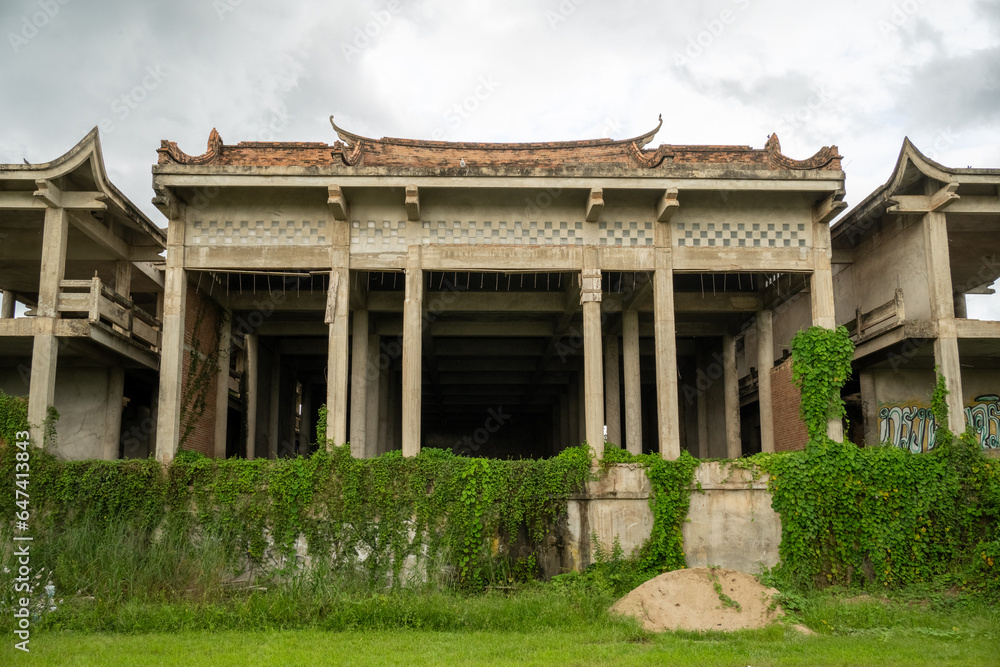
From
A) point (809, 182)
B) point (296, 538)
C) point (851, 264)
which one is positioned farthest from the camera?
point (851, 264)

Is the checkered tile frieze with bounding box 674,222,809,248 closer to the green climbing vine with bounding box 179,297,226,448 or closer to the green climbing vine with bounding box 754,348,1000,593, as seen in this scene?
the green climbing vine with bounding box 754,348,1000,593

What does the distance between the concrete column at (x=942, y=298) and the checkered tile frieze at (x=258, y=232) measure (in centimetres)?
A: 1434

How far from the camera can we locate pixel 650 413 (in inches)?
1407

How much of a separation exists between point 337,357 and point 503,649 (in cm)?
795

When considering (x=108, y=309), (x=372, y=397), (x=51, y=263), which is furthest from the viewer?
(x=372, y=397)

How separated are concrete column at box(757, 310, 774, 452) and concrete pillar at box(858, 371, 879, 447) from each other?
3.23m

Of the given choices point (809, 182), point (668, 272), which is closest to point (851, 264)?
point (809, 182)

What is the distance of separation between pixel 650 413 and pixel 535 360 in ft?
29.5

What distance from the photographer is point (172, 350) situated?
1694cm

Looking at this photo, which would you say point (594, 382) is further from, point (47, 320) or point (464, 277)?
point (47, 320)

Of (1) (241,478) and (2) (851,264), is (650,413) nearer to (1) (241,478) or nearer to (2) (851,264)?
(2) (851,264)

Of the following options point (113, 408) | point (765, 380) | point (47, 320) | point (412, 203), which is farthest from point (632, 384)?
point (47, 320)

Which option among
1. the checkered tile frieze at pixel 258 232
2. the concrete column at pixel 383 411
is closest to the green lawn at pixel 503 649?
the checkered tile frieze at pixel 258 232

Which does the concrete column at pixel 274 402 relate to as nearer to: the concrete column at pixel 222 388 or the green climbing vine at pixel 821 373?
the concrete column at pixel 222 388
